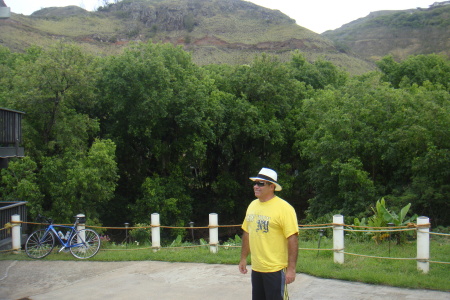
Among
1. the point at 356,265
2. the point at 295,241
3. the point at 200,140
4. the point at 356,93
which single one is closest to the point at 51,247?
the point at 356,265

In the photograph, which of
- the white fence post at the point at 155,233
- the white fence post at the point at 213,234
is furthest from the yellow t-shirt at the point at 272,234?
the white fence post at the point at 155,233

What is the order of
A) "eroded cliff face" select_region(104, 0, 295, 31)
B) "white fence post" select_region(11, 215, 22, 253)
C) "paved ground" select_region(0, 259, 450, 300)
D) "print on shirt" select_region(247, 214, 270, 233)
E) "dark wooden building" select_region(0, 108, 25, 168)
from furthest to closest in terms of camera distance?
"eroded cliff face" select_region(104, 0, 295, 31) → "dark wooden building" select_region(0, 108, 25, 168) → "white fence post" select_region(11, 215, 22, 253) → "paved ground" select_region(0, 259, 450, 300) → "print on shirt" select_region(247, 214, 270, 233)

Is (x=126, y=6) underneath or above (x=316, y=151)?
above

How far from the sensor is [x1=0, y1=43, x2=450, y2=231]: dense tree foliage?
19875 mm

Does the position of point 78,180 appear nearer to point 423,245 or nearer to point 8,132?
point 8,132

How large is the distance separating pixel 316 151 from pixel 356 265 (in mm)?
15561

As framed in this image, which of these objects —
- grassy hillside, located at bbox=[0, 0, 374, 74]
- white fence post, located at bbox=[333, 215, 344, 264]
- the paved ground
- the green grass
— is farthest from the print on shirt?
grassy hillside, located at bbox=[0, 0, 374, 74]

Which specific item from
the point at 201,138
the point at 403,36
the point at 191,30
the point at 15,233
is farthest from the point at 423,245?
the point at 403,36

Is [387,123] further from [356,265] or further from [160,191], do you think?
[356,265]

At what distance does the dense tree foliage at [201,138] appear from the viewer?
1988cm

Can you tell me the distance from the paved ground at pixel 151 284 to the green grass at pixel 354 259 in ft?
0.70

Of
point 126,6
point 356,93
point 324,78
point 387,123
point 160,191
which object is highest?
point 126,6

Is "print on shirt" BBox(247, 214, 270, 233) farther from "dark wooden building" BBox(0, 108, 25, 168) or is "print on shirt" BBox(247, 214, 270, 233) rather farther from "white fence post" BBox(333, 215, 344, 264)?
"dark wooden building" BBox(0, 108, 25, 168)

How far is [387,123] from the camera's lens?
21969 millimetres
